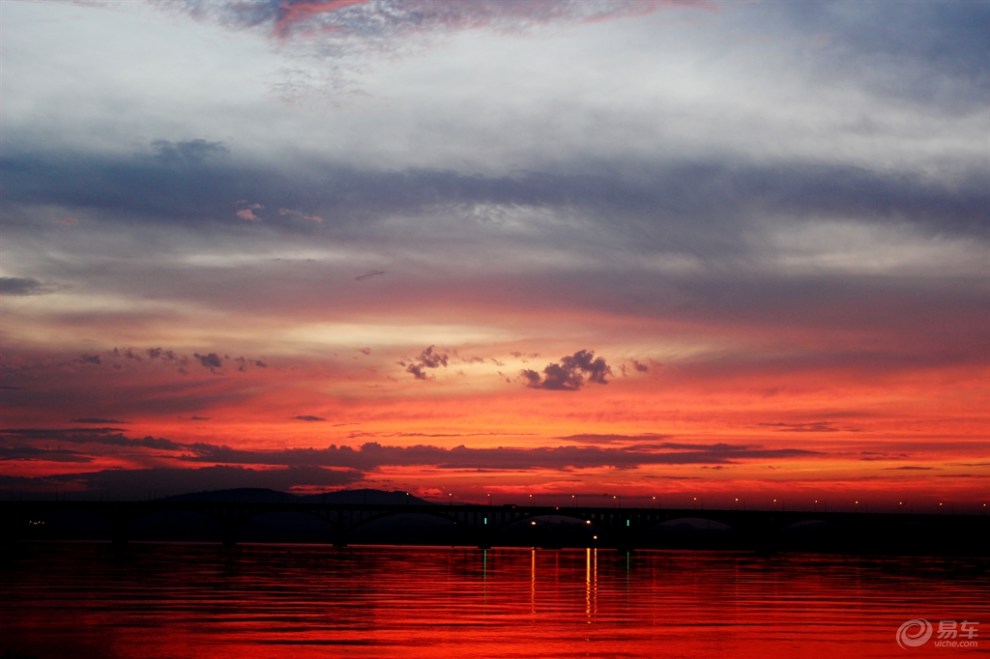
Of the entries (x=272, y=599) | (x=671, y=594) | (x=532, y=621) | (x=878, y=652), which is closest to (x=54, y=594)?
(x=272, y=599)

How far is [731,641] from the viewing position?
4731 cm

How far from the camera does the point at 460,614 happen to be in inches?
2271

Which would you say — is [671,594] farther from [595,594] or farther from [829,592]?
[829,592]

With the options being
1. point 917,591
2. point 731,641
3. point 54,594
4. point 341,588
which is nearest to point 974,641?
point 731,641

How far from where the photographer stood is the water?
43.6 m

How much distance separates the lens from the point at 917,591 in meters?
83.5

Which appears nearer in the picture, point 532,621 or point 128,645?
point 128,645

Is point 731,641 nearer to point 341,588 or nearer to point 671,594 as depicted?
point 671,594

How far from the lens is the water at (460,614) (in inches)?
1715

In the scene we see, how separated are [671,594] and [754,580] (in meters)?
23.4

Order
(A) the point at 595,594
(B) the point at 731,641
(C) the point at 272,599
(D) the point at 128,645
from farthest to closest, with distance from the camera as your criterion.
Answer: (A) the point at 595,594 → (C) the point at 272,599 → (B) the point at 731,641 → (D) the point at 128,645

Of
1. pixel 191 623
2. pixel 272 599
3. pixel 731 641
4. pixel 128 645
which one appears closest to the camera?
pixel 128 645

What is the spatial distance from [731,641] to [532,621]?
1076 centimetres

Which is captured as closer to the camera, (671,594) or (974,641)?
(974,641)
